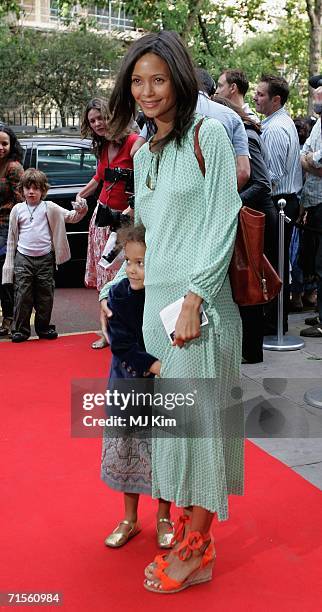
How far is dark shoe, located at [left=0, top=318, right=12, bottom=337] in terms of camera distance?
7.14 metres

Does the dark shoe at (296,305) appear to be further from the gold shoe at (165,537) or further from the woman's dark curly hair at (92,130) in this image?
the gold shoe at (165,537)

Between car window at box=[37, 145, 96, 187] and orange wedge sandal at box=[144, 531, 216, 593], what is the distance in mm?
6675

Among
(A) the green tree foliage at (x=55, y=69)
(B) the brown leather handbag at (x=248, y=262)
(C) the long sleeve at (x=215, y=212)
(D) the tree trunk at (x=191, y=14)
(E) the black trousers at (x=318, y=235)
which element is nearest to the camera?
(C) the long sleeve at (x=215, y=212)

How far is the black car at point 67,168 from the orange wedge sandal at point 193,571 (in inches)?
253

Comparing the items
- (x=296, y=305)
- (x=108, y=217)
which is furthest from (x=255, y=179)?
(x=296, y=305)

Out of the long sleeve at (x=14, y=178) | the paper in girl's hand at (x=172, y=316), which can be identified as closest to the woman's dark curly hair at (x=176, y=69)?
the paper in girl's hand at (x=172, y=316)

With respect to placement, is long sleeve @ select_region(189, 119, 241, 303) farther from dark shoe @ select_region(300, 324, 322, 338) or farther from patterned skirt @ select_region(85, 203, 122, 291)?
dark shoe @ select_region(300, 324, 322, 338)

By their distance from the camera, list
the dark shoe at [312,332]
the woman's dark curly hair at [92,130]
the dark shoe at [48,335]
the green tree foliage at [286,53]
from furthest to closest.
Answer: the green tree foliage at [286,53], the dark shoe at [48,335], the dark shoe at [312,332], the woman's dark curly hair at [92,130]

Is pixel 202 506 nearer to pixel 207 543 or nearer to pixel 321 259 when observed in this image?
pixel 207 543

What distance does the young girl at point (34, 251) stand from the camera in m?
6.87

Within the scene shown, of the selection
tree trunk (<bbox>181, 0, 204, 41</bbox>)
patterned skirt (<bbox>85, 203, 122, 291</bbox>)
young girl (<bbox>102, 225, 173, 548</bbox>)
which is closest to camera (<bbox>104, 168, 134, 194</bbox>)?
patterned skirt (<bbox>85, 203, 122, 291</bbox>)

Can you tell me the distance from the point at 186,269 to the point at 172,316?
16cm

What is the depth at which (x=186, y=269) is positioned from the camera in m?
2.82

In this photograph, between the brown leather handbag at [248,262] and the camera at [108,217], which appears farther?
the camera at [108,217]
